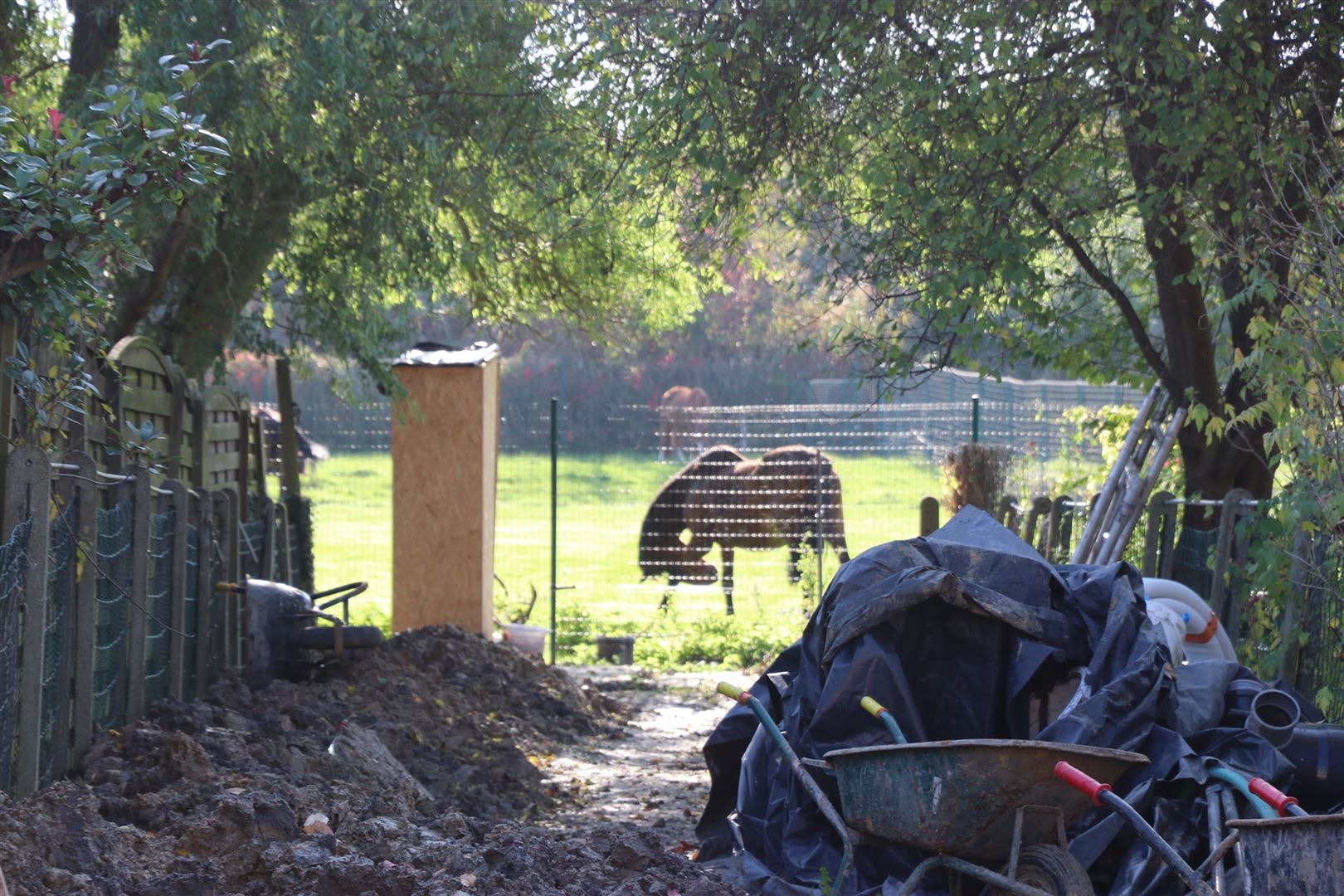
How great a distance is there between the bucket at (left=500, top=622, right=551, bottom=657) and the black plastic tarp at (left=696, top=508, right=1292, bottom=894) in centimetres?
537

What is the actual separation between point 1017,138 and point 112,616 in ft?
17.2

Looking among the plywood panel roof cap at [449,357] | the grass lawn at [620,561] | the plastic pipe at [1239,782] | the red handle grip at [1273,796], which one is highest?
the plywood panel roof cap at [449,357]

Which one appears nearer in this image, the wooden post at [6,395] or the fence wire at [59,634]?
the wooden post at [6,395]

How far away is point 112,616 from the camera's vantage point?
19.8 ft

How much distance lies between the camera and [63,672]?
209 inches

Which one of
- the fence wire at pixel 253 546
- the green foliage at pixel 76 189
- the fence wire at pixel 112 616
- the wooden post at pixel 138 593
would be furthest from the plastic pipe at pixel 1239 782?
the fence wire at pixel 253 546

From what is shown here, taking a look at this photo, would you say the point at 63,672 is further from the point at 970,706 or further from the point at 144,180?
the point at 970,706

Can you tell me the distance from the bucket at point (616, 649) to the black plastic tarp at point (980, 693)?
6.50 m

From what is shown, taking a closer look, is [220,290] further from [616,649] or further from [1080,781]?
[1080,781]

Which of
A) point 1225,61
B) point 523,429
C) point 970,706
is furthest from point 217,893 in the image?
point 523,429

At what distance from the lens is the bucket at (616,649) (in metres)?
12.1

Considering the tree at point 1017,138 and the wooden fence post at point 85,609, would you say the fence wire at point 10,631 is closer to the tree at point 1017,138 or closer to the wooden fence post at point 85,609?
the wooden fence post at point 85,609

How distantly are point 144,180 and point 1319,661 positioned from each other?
5064mm

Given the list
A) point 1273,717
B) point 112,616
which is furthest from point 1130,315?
point 112,616
